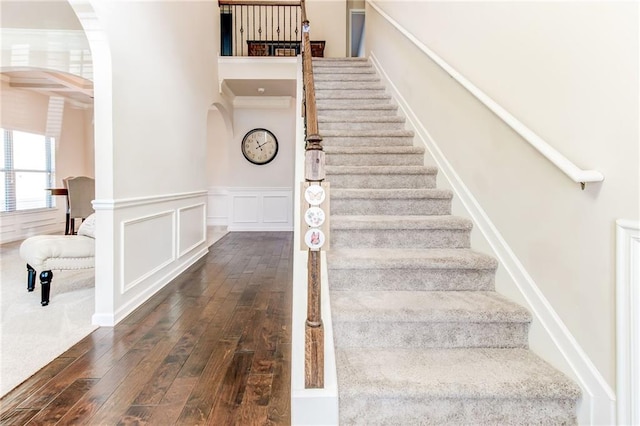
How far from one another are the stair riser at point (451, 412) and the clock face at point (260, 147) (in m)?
5.93

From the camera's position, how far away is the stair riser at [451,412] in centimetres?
129

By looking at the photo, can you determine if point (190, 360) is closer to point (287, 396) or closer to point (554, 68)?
point (287, 396)

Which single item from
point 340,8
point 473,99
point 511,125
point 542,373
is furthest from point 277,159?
point 542,373

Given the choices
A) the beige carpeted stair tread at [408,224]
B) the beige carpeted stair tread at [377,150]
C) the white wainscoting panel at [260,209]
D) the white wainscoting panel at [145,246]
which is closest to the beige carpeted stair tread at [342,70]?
the beige carpeted stair tread at [377,150]

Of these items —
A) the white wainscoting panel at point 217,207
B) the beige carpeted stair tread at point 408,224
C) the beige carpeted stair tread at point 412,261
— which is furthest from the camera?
the white wainscoting panel at point 217,207

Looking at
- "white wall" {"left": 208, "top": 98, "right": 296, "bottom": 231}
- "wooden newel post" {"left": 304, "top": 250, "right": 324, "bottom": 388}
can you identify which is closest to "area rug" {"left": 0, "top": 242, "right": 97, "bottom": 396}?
"wooden newel post" {"left": 304, "top": 250, "right": 324, "bottom": 388}

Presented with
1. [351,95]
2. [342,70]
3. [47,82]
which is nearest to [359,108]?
[351,95]

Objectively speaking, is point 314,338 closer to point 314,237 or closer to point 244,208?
point 314,237

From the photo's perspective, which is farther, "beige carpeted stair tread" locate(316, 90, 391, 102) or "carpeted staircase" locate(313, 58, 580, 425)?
"beige carpeted stair tread" locate(316, 90, 391, 102)

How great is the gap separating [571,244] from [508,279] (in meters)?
0.45

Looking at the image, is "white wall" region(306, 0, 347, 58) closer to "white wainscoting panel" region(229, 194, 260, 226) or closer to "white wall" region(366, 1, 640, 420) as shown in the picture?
"white wainscoting panel" region(229, 194, 260, 226)

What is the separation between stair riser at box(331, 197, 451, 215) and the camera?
2377mm

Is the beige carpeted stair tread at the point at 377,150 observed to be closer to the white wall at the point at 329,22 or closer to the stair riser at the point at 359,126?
the stair riser at the point at 359,126

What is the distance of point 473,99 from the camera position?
6.88ft
